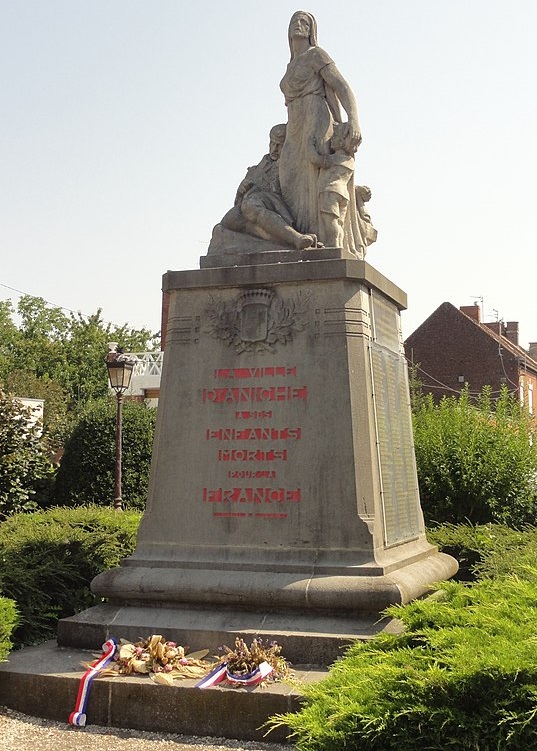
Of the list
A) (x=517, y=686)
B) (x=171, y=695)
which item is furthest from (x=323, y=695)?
(x=171, y=695)

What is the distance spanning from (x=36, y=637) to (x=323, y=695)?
388 cm

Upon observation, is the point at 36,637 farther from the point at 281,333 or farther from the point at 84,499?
the point at 84,499

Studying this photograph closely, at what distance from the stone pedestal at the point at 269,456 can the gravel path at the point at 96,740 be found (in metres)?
0.96

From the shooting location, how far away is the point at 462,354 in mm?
44938

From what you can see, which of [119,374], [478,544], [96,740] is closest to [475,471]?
[478,544]

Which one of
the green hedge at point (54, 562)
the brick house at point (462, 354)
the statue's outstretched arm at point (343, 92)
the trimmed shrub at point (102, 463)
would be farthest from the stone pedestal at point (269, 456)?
the brick house at point (462, 354)

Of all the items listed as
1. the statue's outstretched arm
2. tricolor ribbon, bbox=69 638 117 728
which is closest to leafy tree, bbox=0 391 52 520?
the statue's outstretched arm

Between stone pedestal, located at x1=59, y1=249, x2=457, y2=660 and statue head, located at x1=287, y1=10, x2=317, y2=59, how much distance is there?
2344 mm

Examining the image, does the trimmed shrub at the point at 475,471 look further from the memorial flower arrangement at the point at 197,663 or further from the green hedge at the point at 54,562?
the memorial flower arrangement at the point at 197,663

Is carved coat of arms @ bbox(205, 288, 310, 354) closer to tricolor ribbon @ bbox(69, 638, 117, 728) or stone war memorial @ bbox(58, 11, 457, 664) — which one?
stone war memorial @ bbox(58, 11, 457, 664)

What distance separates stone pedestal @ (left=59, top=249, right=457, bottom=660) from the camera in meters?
6.77

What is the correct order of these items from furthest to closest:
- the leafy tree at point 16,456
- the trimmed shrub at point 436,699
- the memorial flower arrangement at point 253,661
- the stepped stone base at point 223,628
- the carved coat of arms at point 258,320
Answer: the leafy tree at point 16,456 → the carved coat of arms at point 258,320 → the stepped stone base at point 223,628 → the memorial flower arrangement at point 253,661 → the trimmed shrub at point 436,699

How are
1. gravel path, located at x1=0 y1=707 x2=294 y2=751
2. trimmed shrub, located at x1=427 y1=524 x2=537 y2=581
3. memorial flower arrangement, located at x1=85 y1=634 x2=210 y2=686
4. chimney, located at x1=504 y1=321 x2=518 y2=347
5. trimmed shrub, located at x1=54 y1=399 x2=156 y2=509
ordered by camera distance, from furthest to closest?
chimney, located at x1=504 y1=321 x2=518 y2=347
trimmed shrub, located at x1=54 y1=399 x2=156 y2=509
trimmed shrub, located at x1=427 y1=524 x2=537 y2=581
memorial flower arrangement, located at x1=85 y1=634 x2=210 y2=686
gravel path, located at x1=0 y1=707 x2=294 y2=751

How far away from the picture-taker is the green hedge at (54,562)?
7.54 m
